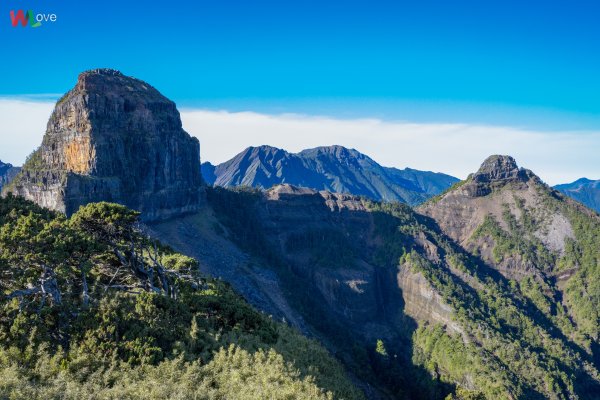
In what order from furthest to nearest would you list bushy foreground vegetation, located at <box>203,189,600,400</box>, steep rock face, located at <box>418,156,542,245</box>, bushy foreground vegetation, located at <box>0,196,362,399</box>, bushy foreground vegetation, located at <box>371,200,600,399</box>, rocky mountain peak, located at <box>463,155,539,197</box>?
rocky mountain peak, located at <box>463,155,539,197</box>
steep rock face, located at <box>418,156,542,245</box>
bushy foreground vegetation, located at <box>371,200,600,399</box>
bushy foreground vegetation, located at <box>203,189,600,400</box>
bushy foreground vegetation, located at <box>0,196,362,399</box>

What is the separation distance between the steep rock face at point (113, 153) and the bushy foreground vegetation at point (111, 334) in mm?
64706

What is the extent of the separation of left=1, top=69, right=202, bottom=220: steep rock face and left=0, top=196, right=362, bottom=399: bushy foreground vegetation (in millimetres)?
A: 64706

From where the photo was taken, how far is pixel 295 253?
458 ft

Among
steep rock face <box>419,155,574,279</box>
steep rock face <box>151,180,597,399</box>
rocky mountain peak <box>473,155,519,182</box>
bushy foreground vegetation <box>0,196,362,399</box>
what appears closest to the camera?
bushy foreground vegetation <box>0,196,362,399</box>

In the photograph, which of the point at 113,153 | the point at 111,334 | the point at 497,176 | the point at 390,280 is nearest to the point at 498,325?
the point at 390,280

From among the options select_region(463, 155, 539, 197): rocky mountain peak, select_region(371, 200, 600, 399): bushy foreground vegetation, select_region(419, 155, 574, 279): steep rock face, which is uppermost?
select_region(463, 155, 539, 197): rocky mountain peak

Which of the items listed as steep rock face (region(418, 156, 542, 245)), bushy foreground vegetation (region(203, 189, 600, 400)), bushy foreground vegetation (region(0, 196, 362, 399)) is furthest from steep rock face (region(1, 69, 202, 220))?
steep rock face (region(418, 156, 542, 245))

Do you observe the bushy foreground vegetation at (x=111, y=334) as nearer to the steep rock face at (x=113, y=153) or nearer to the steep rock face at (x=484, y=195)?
the steep rock face at (x=113, y=153)

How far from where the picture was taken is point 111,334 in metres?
28.2

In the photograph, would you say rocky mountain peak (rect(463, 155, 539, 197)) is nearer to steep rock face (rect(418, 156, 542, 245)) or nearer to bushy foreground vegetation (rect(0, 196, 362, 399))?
steep rock face (rect(418, 156, 542, 245))

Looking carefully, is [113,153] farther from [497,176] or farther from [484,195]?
[497,176]

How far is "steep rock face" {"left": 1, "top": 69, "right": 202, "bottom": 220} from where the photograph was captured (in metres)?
103

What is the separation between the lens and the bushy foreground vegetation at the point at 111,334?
24672 millimetres

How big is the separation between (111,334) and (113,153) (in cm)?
9048
